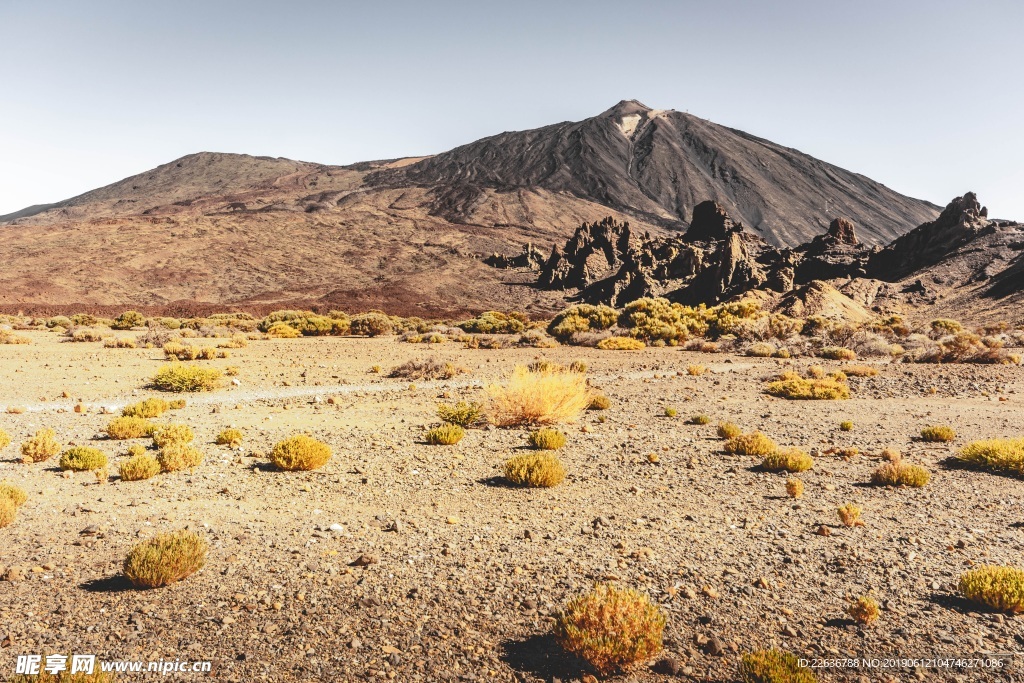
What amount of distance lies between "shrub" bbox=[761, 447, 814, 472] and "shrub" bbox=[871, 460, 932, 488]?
0.79 metres

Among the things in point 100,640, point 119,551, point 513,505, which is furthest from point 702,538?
point 119,551

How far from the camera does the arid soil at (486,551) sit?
3.81m

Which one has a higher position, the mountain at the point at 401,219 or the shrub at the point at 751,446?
the mountain at the point at 401,219

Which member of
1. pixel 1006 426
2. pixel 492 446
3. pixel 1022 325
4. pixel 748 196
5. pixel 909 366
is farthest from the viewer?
pixel 748 196

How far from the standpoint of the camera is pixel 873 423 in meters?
10.6

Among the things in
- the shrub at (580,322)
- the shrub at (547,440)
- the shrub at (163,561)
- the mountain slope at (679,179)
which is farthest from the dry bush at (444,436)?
the mountain slope at (679,179)

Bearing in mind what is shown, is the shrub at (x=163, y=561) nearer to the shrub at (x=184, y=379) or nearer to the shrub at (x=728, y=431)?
A: the shrub at (x=728, y=431)

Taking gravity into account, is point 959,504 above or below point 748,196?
below

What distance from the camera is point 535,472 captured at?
279 inches

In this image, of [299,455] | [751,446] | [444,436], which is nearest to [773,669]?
[751,446]

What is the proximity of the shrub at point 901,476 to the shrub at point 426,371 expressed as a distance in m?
11.5

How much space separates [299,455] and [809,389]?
38.3 ft

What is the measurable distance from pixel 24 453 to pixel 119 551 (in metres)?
4.11

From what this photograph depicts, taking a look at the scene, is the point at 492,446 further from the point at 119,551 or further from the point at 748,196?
the point at 748,196
